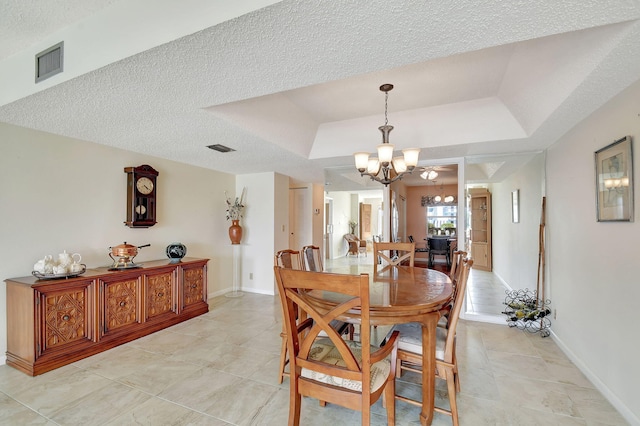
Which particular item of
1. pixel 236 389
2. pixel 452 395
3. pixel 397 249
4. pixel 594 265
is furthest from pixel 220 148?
pixel 594 265

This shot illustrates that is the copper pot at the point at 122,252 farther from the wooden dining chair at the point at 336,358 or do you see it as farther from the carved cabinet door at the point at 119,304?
the wooden dining chair at the point at 336,358

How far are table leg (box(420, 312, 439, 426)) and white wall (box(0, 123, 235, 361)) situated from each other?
11.5 feet

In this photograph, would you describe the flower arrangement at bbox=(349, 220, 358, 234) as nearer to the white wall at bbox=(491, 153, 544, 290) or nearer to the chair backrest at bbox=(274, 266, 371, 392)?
the white wall at bbox=(491, 153, 544, 290)

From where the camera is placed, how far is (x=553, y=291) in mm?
3105

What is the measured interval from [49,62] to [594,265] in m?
4.20

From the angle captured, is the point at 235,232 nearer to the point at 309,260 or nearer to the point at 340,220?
the point at 309,260

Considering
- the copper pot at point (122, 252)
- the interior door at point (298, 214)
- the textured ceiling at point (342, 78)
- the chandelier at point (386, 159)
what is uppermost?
the textured ceiling at point (342, 78)

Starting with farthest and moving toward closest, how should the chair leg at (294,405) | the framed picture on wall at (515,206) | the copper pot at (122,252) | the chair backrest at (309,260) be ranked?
the framed picture on wall at (515,206) → the copper pot at (122,252) → the chair backrest at (309,260) → the chair leg at (294,405)

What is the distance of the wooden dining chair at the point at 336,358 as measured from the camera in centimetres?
128

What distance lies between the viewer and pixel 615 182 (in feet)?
6.44

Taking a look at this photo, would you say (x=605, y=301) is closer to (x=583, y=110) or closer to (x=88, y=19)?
(x=583, y=110)

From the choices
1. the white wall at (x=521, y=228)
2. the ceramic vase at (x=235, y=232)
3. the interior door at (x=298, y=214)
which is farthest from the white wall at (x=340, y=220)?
the white wall at (x=521, y=228)

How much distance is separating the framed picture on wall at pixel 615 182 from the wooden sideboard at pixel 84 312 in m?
4.23

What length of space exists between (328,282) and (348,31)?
3.78ft
